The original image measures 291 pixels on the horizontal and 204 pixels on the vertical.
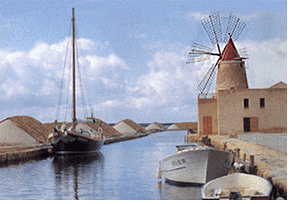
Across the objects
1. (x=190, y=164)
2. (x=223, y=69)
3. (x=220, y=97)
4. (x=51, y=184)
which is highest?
(x=223, y=69)

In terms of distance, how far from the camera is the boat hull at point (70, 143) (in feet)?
77.7

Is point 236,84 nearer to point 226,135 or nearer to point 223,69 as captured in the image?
point 223,69

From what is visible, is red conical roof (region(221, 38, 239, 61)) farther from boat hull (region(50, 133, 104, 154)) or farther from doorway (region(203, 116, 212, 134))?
boat hull (region(50, 133, 104, 154))

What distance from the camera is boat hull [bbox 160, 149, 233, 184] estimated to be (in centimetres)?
1082

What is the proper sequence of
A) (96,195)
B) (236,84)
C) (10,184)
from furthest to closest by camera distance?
(236,84)
(10,184)
(96,195)

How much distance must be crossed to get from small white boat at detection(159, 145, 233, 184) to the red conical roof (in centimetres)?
1400

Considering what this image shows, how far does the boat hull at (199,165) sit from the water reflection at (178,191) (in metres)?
0.16

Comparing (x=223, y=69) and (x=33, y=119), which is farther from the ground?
(x=223, y=69)

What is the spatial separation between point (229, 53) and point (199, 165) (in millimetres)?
15081

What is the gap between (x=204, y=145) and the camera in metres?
11.2

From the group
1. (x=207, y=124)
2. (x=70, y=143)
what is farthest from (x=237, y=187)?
(x=70, y=143)
